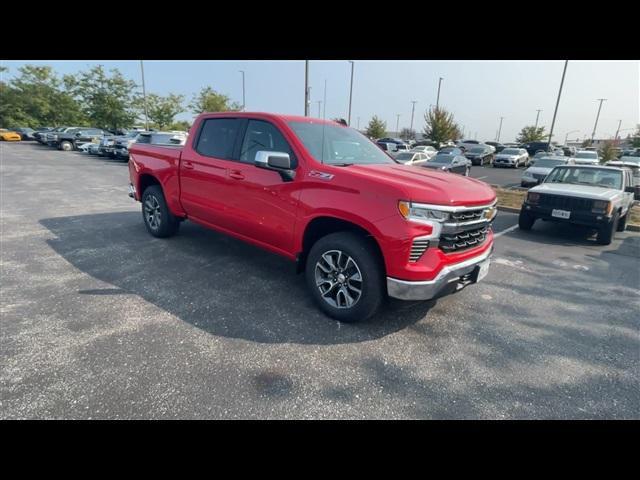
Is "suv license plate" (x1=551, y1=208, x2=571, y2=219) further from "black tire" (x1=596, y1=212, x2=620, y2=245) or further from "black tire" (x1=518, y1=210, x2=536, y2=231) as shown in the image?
"black tire" (x1=596, y1=212, x2=620, y2=245)

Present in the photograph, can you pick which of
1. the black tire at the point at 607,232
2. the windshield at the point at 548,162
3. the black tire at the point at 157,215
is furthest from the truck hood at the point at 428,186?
the windshield at the point at 548,162

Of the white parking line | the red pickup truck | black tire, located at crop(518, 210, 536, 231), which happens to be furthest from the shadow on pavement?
black tire, located at crop(518, 210, 536, 231)

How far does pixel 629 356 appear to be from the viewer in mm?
3037

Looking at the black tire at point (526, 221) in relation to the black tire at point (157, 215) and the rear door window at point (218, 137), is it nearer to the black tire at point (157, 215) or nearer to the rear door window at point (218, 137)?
the rear door window at point (218, 137)

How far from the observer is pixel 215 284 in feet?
13.4

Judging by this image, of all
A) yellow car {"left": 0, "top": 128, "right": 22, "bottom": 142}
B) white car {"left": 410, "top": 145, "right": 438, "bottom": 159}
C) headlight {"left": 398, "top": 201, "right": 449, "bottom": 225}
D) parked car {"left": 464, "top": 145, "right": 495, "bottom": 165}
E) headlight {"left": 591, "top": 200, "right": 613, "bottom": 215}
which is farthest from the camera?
yellow car {"left": 0, "top": 128, "right": 22, "bottom": 142}

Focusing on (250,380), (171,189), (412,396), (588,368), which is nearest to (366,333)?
(412,396)

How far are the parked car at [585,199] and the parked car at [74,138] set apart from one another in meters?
30.0

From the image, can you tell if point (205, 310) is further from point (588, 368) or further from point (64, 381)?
point (588, 368)

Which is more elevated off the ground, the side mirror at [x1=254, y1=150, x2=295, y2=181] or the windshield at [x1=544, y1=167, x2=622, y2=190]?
the side mirror at [x1=254, y1=150, x2=295, y2=181]

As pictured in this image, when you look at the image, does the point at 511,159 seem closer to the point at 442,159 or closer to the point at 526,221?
the point at 442,159

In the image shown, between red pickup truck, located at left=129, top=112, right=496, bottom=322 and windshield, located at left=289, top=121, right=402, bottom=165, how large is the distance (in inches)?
0.7

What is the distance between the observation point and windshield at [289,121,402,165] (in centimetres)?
363

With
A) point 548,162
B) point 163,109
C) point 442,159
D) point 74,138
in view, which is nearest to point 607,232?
point 548,162
